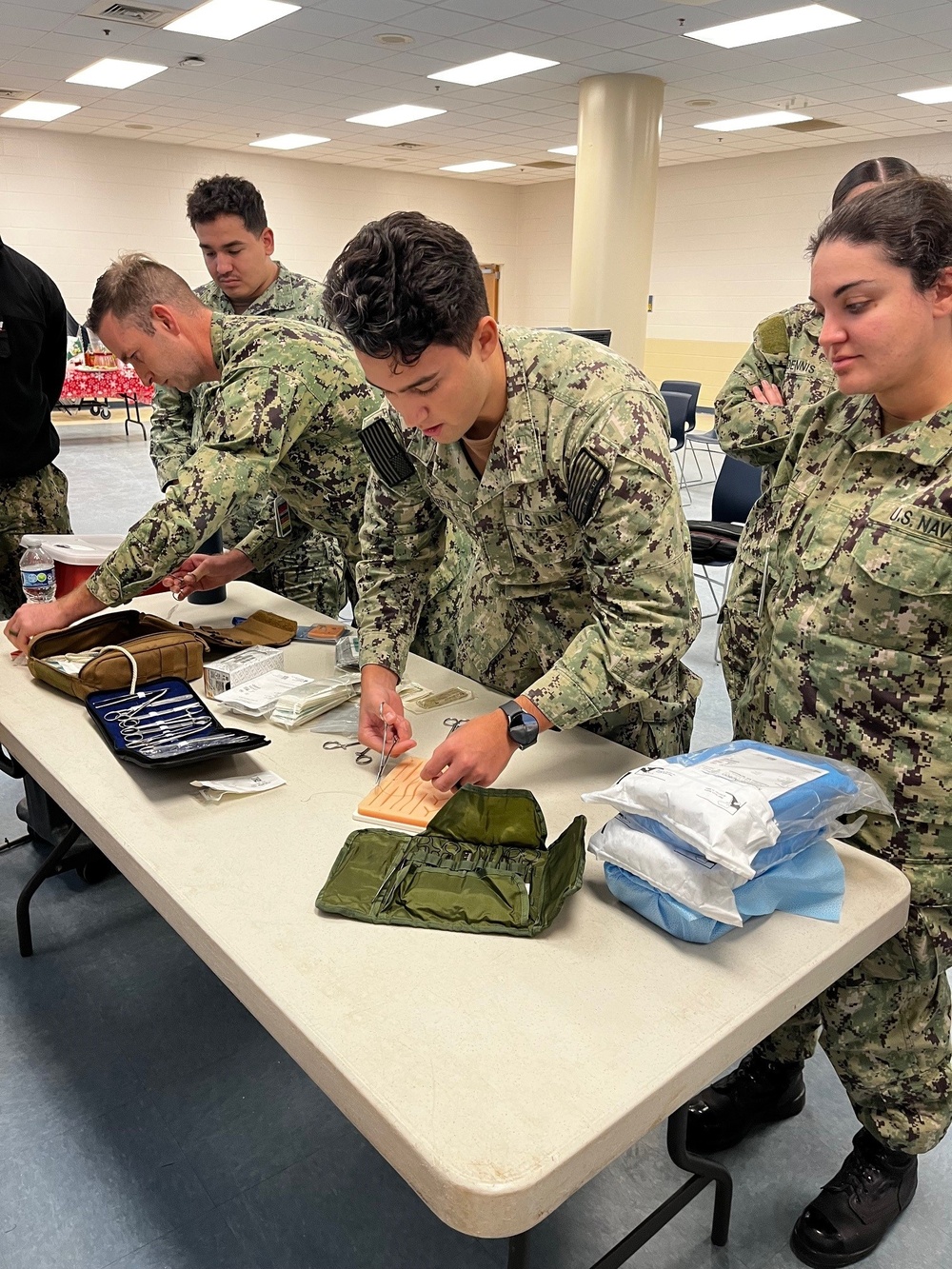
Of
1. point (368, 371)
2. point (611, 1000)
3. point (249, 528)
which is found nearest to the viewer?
point (611, 1000)

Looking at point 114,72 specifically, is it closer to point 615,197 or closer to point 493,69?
point 493,69

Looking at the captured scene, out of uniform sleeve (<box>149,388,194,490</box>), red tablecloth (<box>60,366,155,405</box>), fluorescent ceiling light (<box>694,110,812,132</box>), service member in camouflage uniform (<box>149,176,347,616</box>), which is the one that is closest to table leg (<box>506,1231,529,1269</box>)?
service member in camouflage uniform (<box>149,176,347,616</box>)

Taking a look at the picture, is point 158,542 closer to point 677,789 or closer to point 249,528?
point 249,528

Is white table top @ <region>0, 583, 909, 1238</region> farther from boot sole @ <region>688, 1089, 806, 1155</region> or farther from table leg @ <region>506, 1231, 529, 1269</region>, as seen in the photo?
boot sole @ <region>688, 1089, 806, 1155</region>

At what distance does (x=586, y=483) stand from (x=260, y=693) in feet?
2.37

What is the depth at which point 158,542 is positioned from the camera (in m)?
1.78

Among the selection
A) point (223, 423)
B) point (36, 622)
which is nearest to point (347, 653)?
point (223, 423)

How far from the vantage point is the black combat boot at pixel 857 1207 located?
143 cm

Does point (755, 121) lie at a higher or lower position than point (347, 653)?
higher

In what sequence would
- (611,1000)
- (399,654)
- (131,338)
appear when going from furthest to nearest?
(131,338)
(399,654)
(611,1000)

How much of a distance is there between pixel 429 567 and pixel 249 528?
36.5 inches

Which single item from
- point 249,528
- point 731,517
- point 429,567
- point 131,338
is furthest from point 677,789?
point 731,517

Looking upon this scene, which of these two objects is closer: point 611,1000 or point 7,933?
point 611,1000

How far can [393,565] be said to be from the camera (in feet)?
5.69
